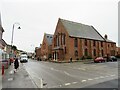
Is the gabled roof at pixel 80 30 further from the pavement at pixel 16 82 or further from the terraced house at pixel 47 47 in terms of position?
the pavement at pixel 16 82

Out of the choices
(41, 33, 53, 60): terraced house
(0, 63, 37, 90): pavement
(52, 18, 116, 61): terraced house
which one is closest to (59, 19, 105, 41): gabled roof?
(52, 18, 116, 61): terraced house

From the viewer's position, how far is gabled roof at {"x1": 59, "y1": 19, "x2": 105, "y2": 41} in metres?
56.2

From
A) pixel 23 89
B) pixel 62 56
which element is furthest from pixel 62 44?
pixel 23 89

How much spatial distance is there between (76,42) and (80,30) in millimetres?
7359

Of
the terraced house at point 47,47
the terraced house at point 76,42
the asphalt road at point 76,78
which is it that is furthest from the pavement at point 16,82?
the terraced house at point 47,47

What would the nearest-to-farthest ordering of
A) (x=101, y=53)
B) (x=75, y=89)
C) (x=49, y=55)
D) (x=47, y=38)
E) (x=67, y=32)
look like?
(x=75, y=89) < (x=67, y=32) < (x=101, y=53) < (x=49, y=55) < (x=47, y=38)

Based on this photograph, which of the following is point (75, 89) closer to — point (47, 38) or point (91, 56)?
point (91, 56)

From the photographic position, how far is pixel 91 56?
5775 cm

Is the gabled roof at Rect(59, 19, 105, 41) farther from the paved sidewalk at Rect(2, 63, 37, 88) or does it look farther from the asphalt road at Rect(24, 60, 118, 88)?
the paved sidewalk at Rect(2, 63, 37, 88)

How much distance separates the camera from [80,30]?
60219 mm

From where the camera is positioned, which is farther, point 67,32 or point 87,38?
point 87,38

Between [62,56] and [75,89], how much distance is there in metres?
45.6

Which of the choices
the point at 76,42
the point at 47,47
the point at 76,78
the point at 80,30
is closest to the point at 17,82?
the point at 76,78

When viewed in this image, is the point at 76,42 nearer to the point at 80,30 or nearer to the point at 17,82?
the point at 80,30
